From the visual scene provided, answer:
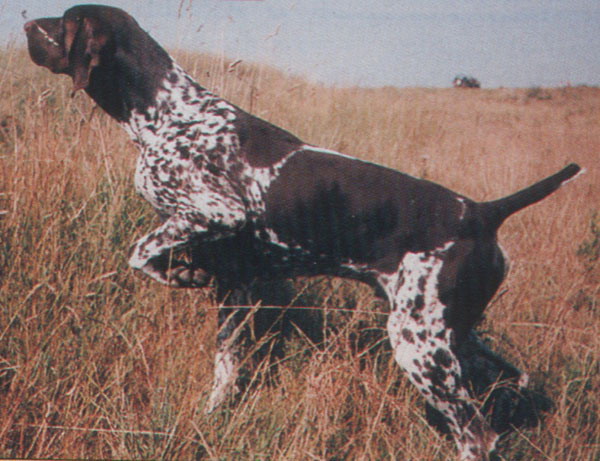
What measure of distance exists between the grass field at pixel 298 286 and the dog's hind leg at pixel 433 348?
0.37 ft

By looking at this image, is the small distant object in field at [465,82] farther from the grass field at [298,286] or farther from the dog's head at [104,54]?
the dog's head at [104,54]

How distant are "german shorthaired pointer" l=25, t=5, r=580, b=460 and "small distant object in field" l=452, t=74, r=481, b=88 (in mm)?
645

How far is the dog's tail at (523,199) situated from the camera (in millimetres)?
2057

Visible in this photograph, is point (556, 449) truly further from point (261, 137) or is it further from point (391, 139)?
point (391, 139)

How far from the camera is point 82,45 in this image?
2158 mm

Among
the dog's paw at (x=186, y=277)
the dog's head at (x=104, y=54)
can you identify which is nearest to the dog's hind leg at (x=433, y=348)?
the dog's paw at (x=186, y=277)

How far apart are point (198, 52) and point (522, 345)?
2.08 metres

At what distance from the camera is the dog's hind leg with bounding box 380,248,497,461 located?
6.57 feet

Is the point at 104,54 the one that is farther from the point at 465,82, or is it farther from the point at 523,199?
the point at 523,199

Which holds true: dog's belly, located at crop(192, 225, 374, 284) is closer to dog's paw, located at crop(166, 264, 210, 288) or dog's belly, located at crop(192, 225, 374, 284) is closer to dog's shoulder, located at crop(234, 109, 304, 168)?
dog's paw, located at crop(166, 264, 210, 288)

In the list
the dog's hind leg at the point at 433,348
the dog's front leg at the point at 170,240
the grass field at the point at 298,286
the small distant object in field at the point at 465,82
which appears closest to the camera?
the grass field at the point at 298,286

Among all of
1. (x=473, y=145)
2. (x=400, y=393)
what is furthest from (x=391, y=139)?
(x=400, y=393)

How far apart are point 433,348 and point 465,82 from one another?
125 cm

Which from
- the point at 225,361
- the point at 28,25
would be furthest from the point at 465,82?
the point at 28,25
